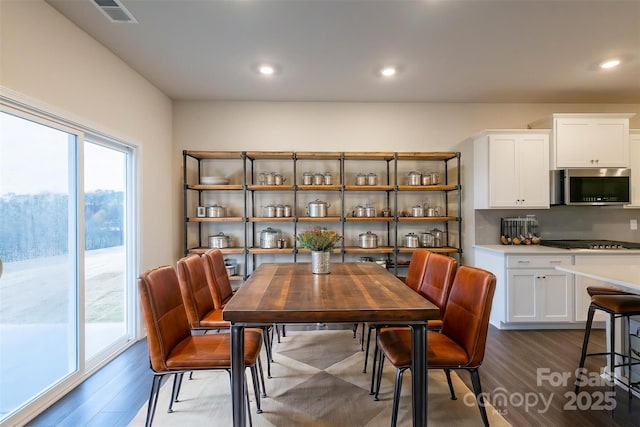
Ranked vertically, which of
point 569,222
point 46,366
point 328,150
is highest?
point 328,150

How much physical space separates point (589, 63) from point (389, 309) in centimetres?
333

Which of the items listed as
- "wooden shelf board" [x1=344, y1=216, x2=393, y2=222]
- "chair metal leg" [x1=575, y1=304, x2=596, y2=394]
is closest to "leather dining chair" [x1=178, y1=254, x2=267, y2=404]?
"wooden shelf board" [x1=344, y1=216, x2=393, y2=222]

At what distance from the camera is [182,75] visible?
3.27 metres

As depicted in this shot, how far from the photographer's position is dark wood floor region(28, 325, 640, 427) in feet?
6.51

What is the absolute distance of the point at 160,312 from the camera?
66.4 inches

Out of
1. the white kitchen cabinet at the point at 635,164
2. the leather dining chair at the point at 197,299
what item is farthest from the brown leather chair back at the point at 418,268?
the white kitchen cabinet at the point at 635,164

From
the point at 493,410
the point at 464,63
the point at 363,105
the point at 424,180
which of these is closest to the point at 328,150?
the point at 363,105

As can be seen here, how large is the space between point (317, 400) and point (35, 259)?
2.16 meters

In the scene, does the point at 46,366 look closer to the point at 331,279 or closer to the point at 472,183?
the point at 331,279

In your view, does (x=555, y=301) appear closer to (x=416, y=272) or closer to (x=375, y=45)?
(x=416, y=272)

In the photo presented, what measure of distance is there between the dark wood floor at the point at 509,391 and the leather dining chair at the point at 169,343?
665 millimetres

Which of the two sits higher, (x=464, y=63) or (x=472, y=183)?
(x=464, y=63)

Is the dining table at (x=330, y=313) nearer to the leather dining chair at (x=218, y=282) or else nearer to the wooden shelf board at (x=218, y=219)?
the leather dining chair at (x=218, y=282)

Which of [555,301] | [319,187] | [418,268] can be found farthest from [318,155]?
[555,301]
